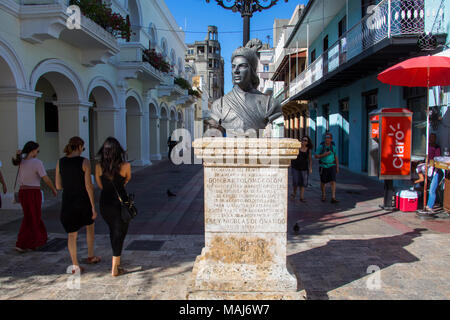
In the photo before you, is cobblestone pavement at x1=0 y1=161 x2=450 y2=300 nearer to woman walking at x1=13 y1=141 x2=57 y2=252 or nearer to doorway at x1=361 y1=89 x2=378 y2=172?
woman walking at x1=13 y1=141 x2=57 y2=252

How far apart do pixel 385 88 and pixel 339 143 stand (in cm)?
490

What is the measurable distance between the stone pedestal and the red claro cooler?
461 cm

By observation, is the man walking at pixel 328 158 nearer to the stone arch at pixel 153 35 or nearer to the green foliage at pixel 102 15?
the green foliage at pixel 102 15

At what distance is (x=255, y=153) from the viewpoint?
279 cm

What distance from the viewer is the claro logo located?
21.9 ft

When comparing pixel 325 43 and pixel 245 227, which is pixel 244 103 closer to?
pixel 245 227

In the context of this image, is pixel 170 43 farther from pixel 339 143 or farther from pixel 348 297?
pixel 348 297

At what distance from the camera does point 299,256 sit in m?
4.21

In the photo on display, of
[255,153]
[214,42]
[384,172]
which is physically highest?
[214,42]

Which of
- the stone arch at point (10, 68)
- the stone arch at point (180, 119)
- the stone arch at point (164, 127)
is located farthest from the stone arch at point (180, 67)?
the stone arch at point (10, 68)

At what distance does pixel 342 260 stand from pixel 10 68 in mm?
6889

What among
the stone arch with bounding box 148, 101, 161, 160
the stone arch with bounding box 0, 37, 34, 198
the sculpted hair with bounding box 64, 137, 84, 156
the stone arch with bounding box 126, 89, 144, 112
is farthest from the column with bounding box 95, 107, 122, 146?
the sculpted hair with bounding box 64, 137, 84, 156

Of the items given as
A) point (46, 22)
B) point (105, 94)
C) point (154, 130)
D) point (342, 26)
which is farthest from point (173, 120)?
point (46, 22)
